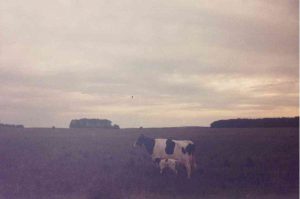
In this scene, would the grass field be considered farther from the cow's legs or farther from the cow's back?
the cow's back

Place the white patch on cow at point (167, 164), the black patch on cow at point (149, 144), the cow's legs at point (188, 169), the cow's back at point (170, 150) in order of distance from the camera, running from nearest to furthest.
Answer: the cow's legs at point (188, 169), the white patch on cow at point (167, 164), the cow's back at point (170, 150), the black patch on cow at point (149, 144)

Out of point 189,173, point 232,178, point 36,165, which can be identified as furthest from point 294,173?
point 36,165

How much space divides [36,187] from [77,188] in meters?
1.44

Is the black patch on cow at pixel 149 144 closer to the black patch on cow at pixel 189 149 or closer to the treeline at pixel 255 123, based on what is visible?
the black patch on cow at pixel 189 149

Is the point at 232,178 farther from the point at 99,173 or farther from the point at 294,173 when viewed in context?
the point at 99,173

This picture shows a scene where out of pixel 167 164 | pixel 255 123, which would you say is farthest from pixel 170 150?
pixel 255 123

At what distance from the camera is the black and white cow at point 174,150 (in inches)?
694

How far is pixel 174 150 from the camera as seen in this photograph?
1886 cm

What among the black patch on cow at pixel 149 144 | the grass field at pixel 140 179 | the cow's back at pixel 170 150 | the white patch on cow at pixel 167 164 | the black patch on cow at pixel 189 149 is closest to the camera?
the grass field at pixel 140 179

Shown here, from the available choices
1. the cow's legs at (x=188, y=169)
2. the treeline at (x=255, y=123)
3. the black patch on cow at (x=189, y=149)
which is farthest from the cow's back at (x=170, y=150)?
the treeline at (x=255, y=123)

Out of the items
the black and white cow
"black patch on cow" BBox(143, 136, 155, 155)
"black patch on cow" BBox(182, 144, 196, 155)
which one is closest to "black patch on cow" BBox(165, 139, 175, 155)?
the black and white cow

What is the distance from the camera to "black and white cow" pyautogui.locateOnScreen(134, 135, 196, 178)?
17.6m

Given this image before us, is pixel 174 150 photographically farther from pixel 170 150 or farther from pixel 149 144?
pixel 149 144

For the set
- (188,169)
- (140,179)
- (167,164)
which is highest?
(167,164)
